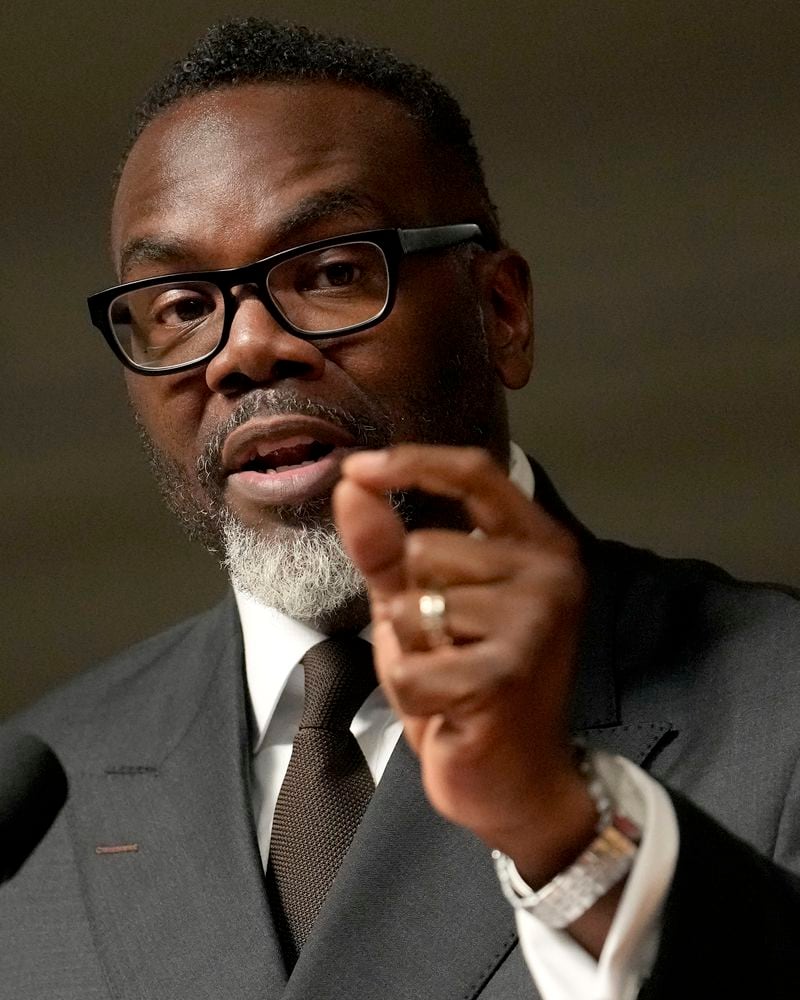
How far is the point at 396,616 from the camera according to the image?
31.2 inches

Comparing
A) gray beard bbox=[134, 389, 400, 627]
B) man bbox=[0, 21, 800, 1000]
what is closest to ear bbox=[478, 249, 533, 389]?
man bbox=[0, 21, 800, 1000]

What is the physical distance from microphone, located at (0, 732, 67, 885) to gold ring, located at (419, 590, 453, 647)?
0.25 meters

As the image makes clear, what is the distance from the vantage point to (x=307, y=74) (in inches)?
56.1

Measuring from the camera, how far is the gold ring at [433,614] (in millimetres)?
792

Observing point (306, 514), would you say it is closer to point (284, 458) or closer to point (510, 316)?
point (284, 458)

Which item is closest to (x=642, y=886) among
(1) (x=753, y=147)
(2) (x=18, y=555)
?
(1) (x=753, y=147)

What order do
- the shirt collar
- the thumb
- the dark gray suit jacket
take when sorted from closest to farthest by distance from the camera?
the thumb → the dark gray suit jacket → the shirt collar

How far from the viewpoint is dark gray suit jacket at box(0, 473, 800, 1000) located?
1.20m

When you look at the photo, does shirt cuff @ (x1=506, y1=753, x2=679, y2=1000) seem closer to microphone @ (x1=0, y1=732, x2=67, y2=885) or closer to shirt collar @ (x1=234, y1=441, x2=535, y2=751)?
microphone @ (x1=0, y1=732, x2=67, y2=885)

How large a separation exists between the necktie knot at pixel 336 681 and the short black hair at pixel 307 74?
0.43 meters

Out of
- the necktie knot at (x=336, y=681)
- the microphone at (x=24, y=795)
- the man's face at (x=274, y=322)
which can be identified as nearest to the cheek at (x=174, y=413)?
the man's face at (x=274, y=322)

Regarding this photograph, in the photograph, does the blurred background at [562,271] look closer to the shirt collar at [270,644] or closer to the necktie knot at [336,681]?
the shirt collar at [270,644]

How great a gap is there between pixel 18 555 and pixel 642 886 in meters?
1.45

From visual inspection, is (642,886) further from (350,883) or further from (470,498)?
(350,883)
